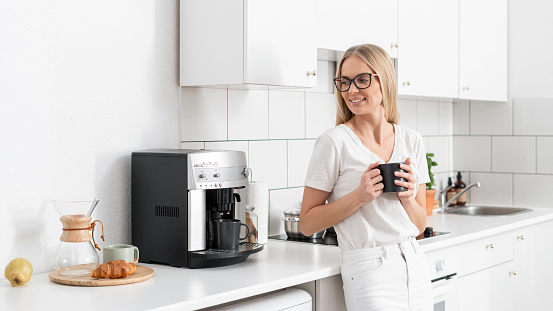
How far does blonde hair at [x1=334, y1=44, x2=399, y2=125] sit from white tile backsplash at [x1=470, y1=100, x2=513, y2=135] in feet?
5.84

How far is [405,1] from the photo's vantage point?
3000mm

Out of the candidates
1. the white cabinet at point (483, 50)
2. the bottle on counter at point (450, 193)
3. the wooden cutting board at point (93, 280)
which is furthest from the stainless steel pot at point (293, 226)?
the bottle on counter at point (450, 193)

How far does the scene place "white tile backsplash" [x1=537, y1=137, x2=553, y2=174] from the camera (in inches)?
146

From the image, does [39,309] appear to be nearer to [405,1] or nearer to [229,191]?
[229,191]

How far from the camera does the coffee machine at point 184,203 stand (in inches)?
82.0

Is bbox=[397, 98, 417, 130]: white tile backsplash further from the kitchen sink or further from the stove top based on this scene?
the stove top

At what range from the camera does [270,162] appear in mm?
2840

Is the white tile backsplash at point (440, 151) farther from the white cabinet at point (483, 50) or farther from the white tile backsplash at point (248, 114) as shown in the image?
the white tile backsplash at point (248, 114)

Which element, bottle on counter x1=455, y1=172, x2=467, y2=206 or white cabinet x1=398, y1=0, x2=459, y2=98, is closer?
Result: white cabinet x1=398, y1=0, x2=459, y2=98

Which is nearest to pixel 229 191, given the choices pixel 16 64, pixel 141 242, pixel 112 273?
pixel 141 242

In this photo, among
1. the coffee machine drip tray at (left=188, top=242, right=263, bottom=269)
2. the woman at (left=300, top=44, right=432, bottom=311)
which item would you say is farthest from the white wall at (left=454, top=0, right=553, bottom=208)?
the coffee machine drip tray at (left=188, top=242, right=263, bottom=269)

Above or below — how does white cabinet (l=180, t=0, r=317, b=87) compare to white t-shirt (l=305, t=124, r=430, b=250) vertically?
above

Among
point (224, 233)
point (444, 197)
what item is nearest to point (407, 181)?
point (224, 233)

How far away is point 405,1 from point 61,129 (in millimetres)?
1601
